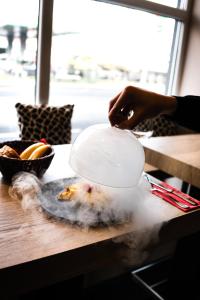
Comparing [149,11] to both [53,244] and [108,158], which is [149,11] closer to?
[108,158]

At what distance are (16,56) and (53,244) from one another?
1.84 m

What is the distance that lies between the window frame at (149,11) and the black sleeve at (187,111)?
1480mm

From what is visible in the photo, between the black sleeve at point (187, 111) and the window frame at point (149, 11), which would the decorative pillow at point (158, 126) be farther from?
the black sleeve at point (187, 111)

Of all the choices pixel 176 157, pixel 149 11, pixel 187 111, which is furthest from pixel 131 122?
pixel 149 11

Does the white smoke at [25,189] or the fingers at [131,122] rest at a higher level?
the fingers at [131,122]

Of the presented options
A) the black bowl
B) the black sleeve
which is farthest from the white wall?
the black bowl

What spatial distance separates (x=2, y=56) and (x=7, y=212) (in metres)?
1.66

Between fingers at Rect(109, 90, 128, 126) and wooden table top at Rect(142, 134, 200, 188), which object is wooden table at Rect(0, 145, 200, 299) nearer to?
fingers at Rect(109, 90, 128, 126)

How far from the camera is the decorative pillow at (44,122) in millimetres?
1849

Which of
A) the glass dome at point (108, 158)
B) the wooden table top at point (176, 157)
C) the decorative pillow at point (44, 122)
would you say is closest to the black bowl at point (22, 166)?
the glass dome at point (108, 158)

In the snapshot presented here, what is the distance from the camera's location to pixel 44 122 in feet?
6.17

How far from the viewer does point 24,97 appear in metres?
2.22

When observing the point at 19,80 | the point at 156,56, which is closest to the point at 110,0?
the point at 156,56

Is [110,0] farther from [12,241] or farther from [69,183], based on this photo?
[12,241]
